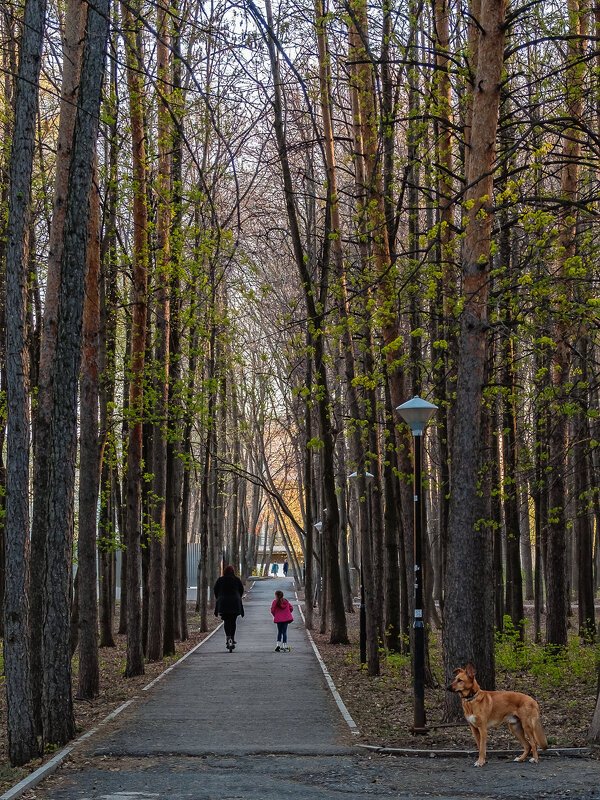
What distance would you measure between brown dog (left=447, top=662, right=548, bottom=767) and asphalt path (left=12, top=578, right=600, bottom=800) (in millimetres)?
206

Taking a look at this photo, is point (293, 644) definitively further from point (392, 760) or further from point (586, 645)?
point (392, 760)

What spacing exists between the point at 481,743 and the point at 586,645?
47.4 feet

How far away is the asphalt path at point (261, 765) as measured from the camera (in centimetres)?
808

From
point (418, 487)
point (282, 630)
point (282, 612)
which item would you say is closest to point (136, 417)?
point (418, 487)

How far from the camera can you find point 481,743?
9.13m

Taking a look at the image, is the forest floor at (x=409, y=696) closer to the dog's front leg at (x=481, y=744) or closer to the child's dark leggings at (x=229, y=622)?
the dog's front leg at (x=481, y=744)

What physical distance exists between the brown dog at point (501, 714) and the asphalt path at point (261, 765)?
0.68 feet

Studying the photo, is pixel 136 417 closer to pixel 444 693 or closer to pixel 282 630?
pixel 444 693

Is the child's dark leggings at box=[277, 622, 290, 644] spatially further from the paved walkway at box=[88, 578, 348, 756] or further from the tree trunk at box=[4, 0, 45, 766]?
the tree trunk at box=[4, 0, 45, 766]

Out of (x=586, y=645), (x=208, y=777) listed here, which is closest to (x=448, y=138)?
(x=208, y=777)

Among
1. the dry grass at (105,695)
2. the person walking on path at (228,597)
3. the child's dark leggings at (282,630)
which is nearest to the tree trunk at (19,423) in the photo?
the dry grass at (105,695)

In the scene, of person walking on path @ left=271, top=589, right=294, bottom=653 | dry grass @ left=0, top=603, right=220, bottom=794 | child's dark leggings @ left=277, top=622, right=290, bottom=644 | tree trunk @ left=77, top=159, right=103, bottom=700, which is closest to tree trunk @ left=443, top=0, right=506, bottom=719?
dry grass @ left=0, top=603, right=220, bottom=794

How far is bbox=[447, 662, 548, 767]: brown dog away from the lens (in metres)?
9.12

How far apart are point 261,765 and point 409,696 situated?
608 centimetres
